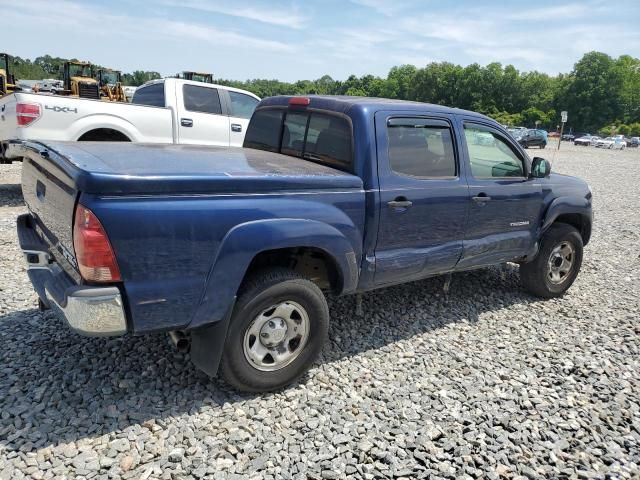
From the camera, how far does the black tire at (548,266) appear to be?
16.7 feet

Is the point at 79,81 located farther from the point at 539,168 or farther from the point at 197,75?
the point at 539,168

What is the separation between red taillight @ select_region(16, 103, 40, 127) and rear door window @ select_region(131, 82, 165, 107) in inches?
84.8

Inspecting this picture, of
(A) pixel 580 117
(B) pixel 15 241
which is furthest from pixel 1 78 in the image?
(A) pixel 580 117

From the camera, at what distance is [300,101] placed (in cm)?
412

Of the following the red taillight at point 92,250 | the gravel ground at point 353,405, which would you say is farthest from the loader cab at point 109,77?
the red taillight at point 92,250

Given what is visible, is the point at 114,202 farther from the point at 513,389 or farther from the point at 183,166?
the point at 513,389

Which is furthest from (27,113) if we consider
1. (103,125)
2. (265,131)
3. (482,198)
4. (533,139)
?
(533,139)

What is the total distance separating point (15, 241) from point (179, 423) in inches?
173

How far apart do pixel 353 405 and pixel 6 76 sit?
20.0 meters

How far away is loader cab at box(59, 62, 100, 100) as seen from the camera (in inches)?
784

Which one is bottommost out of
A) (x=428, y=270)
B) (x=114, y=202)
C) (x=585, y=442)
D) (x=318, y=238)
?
(x=585, y=442)

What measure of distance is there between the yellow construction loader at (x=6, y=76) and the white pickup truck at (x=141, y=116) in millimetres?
10777

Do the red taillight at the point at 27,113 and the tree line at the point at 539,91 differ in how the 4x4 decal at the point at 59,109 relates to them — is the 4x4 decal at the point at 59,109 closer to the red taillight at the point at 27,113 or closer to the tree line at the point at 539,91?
the red taillight at the point at 27,113

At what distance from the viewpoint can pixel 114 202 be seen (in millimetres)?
2408
